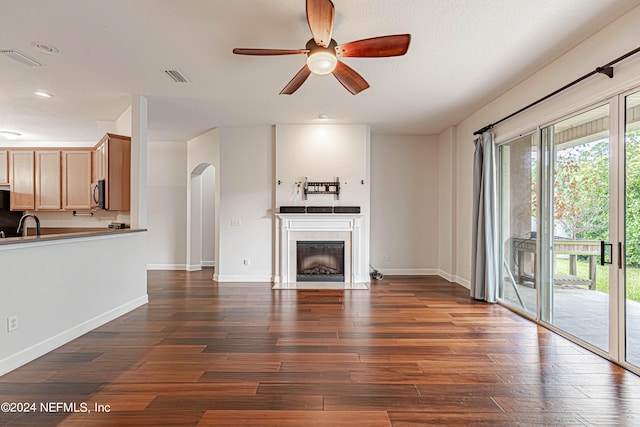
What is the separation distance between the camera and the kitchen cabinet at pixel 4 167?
4.93 m

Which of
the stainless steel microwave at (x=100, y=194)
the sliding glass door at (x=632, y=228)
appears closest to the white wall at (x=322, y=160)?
the stainless steel microwave at (x=100, y=194)

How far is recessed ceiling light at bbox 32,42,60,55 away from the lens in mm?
2828

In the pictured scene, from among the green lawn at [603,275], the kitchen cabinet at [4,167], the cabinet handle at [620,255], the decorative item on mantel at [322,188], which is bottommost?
the green lawn at [603,275]

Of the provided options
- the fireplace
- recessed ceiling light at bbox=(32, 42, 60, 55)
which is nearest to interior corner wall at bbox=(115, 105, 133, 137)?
recessed ceiling light at bbox=(32, 42, 60, 55)

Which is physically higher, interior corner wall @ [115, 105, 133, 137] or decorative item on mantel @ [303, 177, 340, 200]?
interior corner wall @ [115, 105, 133, 137]

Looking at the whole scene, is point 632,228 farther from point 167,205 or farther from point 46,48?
point 167,205

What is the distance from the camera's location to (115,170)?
4.11 meters

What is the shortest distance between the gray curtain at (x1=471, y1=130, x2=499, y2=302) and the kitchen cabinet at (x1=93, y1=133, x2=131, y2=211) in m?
4.94

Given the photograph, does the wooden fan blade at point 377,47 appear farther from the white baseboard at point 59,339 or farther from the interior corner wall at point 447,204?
the interior corner wall at point 447,204

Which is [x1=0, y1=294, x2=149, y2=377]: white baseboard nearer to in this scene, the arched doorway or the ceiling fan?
the arched doorway

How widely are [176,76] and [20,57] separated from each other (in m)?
1.40

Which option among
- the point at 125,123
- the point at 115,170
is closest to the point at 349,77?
the point at 115,170

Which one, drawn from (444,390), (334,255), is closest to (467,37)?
(444,390)

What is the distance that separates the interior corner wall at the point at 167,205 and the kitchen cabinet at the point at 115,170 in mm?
2395
